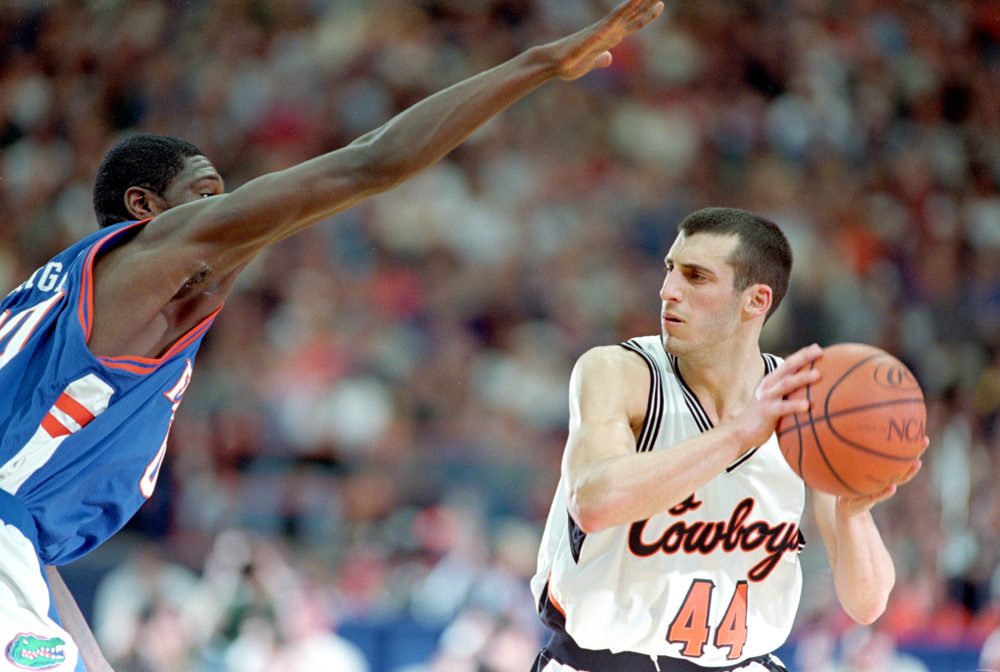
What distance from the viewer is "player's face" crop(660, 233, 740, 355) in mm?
3996

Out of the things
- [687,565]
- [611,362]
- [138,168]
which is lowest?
[687,565]

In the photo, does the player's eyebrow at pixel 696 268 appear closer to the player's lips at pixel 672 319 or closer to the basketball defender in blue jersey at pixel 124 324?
the player's lips at pixel 672 319

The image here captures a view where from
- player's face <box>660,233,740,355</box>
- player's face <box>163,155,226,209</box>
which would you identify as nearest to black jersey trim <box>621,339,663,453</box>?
player's face <box>660,233,740,355</box>

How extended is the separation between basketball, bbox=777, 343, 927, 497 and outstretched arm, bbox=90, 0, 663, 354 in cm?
114

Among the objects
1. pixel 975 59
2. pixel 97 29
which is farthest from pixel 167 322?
pixel 975 59

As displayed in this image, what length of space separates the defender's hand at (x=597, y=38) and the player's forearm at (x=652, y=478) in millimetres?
1053

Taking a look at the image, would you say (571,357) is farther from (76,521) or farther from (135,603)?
(76,521)

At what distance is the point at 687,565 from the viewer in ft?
13.0

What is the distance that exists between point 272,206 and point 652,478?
1235 mm

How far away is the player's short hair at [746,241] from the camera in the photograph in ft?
13.3

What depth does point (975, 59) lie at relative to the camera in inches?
508

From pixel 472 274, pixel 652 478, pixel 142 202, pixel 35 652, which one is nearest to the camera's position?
pixel 35 652

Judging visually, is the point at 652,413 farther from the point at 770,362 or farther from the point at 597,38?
the point at 597,38

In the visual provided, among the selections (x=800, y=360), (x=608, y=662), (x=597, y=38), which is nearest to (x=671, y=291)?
(x=800, y=360)
